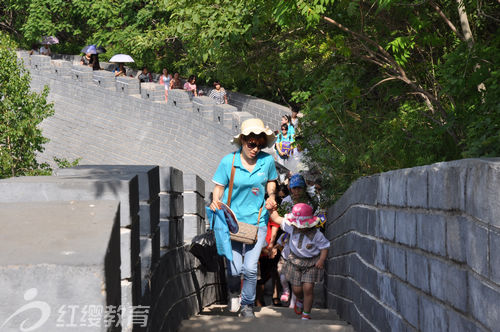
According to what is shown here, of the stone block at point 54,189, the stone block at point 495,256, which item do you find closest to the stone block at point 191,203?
the stone block at point 54,189

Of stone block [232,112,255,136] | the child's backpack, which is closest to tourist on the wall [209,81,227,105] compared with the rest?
stone block [232,112,255,136]

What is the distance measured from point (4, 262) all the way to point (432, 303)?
2136 mm

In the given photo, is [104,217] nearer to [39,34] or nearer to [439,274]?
[439,274]

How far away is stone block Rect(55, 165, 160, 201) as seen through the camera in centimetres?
432

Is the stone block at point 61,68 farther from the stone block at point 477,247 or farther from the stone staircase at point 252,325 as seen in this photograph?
the stone block at point 477,247

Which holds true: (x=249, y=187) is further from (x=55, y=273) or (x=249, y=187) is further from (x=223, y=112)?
(x=223, y=112)

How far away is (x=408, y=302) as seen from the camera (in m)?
4.14

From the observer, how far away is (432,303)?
11.8ft

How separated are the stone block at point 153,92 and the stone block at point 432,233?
26316mm

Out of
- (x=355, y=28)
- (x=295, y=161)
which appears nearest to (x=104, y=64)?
(x=295, y=161)

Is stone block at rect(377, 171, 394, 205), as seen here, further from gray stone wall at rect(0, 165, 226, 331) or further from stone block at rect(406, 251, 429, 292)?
gray stone wall at rect(0, 165, 226, 331)

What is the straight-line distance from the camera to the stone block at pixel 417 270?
374cm

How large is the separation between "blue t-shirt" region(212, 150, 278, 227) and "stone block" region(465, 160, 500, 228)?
4017 millimetres

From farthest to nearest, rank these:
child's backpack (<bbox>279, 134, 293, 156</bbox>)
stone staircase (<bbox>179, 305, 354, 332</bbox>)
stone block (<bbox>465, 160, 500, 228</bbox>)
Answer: child's backpack (<bbox>279, 134, 293, 156</bbox>)
stone staircase (<bbox>179, 305, 354, 332</bbox>)
stone block (<bbox>465, 160, 500, 228</bbox>)
